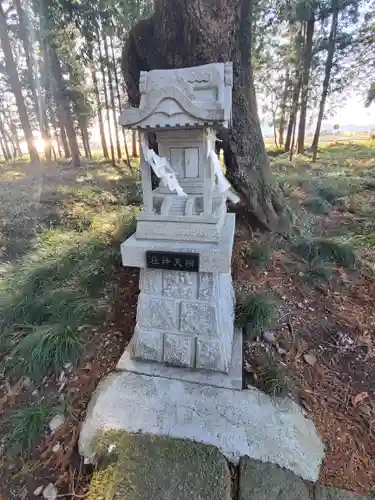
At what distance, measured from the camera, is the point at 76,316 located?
314 centimetres

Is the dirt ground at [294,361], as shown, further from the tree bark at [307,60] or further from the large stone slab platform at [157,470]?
the tree bark at [307,60]

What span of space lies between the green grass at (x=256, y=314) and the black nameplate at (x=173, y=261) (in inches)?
45.9

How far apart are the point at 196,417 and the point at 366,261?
10.9 feet

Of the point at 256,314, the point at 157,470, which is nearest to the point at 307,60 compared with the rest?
the point at 256,314

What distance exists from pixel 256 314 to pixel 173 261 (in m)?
1.30

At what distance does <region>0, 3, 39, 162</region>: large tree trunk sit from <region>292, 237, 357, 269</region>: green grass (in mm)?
11565

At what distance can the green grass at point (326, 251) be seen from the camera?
3971mm

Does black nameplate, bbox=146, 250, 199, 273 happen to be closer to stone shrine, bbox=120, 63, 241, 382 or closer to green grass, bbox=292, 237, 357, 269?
stone shrine, bbox=120, 63, 241, 382

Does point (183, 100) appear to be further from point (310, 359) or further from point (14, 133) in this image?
point (14, 133)

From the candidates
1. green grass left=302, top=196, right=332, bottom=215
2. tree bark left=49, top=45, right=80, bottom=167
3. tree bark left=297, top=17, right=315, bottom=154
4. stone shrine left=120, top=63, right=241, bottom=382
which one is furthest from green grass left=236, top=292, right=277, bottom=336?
tree bark left=49, top=45, right=80, bottom=167

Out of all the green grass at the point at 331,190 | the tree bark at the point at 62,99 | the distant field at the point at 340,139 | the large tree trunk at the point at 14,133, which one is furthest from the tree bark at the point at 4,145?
the green grass at the point at 331,190

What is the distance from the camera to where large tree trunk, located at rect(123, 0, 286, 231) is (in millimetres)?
3441

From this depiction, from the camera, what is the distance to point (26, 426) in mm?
2219

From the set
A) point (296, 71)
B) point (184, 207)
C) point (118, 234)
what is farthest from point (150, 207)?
point (296, 71)
